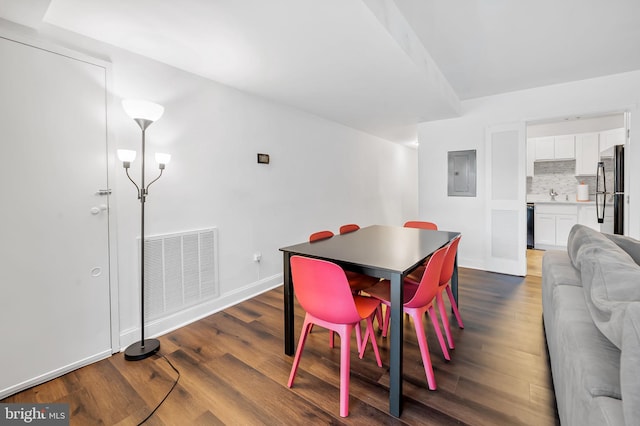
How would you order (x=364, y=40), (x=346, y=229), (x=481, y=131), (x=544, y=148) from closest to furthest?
1. (x=364, y=40)
2. (x=346, y=229)
3. (x=481, y=131)
4. (x=544, y=148)

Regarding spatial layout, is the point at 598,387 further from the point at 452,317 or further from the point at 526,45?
the point at 526,45

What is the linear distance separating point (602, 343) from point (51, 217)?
117 inches

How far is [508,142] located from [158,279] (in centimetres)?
454

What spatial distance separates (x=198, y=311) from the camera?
2.74 meters

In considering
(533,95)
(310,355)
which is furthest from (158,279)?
(533,95)

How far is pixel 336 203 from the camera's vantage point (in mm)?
4730

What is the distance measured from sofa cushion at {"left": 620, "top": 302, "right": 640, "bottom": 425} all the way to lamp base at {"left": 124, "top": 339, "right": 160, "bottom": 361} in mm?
2554

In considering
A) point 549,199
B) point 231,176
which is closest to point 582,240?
point 231,176

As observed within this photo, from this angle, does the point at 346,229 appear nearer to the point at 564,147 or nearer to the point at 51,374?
the point at 51,374

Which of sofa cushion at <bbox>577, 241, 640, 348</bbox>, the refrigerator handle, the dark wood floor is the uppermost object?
the refrigerator handle

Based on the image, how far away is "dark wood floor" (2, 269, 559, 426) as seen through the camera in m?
1.54

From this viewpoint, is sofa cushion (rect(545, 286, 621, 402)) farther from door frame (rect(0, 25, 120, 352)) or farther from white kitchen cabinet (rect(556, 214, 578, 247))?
white kitchen cabinet (rect(556, 214, 578, 247))

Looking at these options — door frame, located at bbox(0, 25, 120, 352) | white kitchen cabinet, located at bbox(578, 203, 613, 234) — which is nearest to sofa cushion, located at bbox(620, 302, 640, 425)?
door frame, located at bbox(0, 25, 120, 352)

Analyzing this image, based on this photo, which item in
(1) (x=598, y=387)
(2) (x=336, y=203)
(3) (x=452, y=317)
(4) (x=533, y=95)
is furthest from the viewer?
(2) (x=336, y=203)
